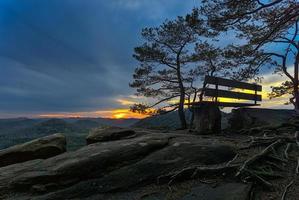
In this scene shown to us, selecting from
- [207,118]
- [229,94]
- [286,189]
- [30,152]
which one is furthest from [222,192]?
[229,94]

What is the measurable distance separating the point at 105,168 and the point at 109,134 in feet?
14.2

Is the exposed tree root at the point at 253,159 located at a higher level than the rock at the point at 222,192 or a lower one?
higher

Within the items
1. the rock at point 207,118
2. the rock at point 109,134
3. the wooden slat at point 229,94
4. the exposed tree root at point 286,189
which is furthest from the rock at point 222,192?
the wooden slat at point 229,94

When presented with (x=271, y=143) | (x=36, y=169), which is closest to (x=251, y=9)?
(x=271, y=143)

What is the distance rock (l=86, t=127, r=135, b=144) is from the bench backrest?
16.7 ft

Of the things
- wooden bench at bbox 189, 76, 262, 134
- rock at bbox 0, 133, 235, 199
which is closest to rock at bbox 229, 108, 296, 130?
wooden bench at bbox 189, 76, 262, 134

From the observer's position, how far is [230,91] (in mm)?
18344

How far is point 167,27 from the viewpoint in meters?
25.1

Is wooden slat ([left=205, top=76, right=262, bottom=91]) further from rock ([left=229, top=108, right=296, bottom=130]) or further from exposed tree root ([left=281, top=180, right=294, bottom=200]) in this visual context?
exposed tree root ([left=281, top=180, right=294, bottom=200])

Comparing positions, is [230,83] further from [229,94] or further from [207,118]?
[207,118]

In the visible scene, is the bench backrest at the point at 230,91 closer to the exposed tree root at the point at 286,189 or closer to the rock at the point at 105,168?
the rock at the point at 105,168

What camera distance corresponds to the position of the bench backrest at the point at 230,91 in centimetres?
1742

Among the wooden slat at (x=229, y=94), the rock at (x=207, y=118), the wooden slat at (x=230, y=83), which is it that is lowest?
the rock at (x=207, y=118)

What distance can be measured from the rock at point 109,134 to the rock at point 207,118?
382 centimetres
